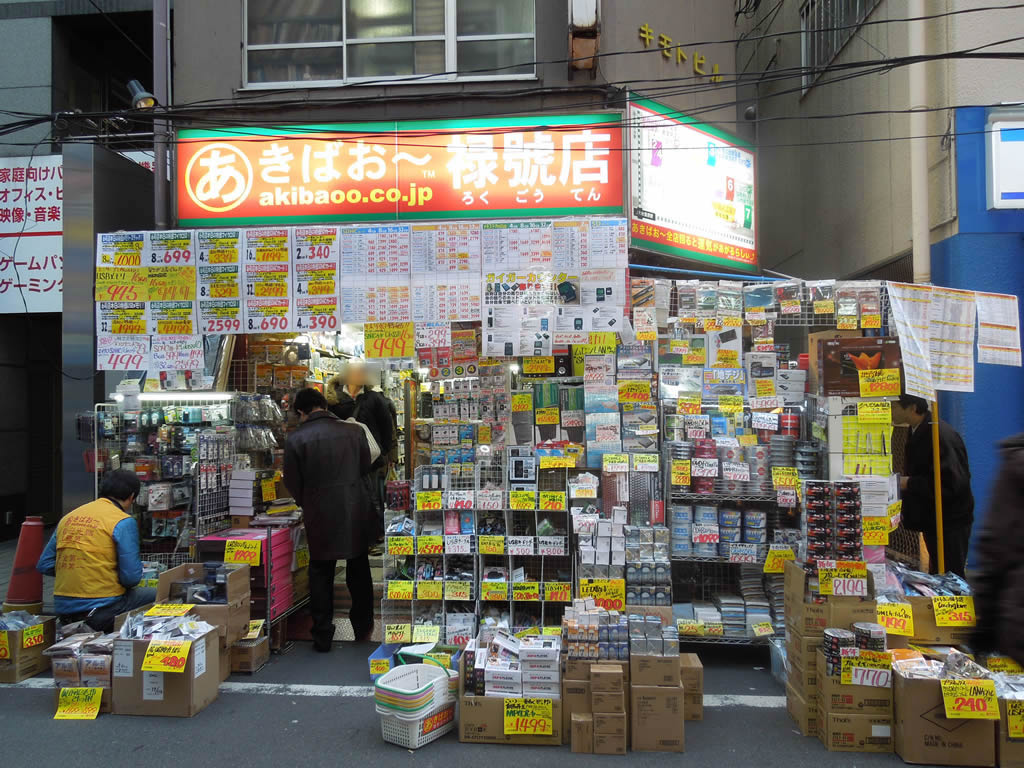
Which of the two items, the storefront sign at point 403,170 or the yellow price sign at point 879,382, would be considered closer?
the yellow price sign at point 879,382

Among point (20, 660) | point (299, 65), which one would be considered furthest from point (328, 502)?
point (299, 65)

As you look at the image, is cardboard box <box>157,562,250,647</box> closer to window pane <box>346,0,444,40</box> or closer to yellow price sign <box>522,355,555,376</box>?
yellow price sign <box>522,355,555,376</box>

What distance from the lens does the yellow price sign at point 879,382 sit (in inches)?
215

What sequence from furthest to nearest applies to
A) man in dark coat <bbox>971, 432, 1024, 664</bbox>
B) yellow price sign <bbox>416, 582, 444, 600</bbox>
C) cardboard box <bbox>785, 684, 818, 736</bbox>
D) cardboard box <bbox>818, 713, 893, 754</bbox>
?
yellow price sign <bbox>416, 582, 444, 600</bbox>, cardboard box <bbox>785, 684, 818, 736</bbox>, cardboard box <bbox>818, 713, 893, 754</bbox>, man in dark coat <bbox>971, 432, 1024, 664</bbox>

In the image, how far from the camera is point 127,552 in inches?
212

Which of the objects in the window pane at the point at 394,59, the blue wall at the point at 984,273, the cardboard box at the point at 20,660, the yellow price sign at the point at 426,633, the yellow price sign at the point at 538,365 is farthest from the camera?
the window pane at the point at 394,59

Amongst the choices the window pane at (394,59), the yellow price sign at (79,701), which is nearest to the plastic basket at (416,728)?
the yellow price sign at (79,701)

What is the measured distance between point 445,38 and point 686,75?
8.75 ft

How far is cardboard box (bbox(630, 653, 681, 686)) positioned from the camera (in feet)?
14.0

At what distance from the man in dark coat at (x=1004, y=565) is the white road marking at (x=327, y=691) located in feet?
8.64

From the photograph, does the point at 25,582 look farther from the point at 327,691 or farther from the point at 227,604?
the point at 327,691

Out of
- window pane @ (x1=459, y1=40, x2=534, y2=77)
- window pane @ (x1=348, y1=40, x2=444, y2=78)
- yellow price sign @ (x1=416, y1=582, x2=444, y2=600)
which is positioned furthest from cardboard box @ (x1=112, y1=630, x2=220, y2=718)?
window pane @ (x1=459, y1=40, x2=534, y2=77)

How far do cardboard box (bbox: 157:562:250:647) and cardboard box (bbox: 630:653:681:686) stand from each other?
3.07 meters

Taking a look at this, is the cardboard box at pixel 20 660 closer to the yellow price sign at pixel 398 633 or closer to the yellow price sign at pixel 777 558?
the yellow price sign at pixel 398 633
